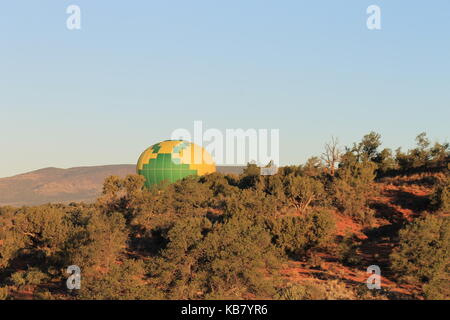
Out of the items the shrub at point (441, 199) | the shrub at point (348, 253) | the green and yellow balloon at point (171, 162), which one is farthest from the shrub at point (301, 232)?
the green and yellow balloon at point (171, 162)

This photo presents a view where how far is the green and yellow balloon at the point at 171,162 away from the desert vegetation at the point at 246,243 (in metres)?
10.9

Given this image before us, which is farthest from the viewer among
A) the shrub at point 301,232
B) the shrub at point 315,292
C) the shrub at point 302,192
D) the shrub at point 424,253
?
the shrub at point 302,192

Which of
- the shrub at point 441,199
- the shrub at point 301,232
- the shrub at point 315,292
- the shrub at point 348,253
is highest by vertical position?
the shrub at point 441,199

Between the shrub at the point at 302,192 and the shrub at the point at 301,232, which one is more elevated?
the shrub at the point at 302,192

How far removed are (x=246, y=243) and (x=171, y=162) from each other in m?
30.9

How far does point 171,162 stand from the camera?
50.7 meters

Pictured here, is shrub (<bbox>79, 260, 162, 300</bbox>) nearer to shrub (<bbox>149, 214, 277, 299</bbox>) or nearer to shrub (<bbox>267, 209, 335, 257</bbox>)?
shrub (<bbox>149, 214, 277, 299</bbox>)

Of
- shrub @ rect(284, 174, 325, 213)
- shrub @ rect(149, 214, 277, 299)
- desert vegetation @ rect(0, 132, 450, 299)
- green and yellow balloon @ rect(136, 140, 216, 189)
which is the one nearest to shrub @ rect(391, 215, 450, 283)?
desert vegetation @ rect(0, 132, 450, 299)

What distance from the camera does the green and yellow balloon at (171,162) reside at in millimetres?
50500

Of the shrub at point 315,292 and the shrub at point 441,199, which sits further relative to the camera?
the shrub at point 441,199

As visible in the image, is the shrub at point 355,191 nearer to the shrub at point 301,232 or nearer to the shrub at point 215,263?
the shrub at point 301,232

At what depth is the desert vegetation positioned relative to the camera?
18547 millimetres

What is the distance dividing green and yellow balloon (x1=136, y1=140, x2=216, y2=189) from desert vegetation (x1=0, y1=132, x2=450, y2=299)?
35.9 feet
